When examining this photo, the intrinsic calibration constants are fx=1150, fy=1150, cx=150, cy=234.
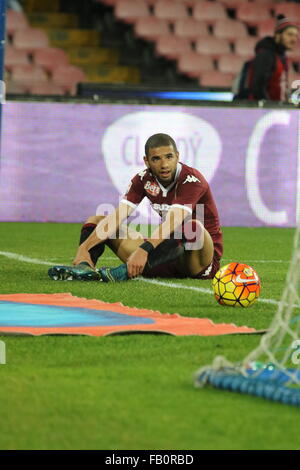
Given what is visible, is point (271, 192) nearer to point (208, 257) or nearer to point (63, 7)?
point (208, 257)

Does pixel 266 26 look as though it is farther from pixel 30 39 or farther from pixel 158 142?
pixel 158 142

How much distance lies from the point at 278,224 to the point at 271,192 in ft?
1.43

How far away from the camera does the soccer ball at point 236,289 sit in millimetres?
6879

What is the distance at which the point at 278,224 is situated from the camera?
46.4 feet

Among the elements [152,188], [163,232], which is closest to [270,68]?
[152,188]

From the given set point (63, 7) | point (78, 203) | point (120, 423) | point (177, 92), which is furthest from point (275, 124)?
point (120, 423)

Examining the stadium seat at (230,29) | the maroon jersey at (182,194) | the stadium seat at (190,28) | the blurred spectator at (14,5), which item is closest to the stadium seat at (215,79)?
the stadium seat at (190,28)

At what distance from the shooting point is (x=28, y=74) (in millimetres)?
18672

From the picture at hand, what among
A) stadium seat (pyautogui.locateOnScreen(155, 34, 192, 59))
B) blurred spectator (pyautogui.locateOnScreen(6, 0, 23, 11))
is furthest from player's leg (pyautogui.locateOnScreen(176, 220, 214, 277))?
blurred spectator (pyautogui.locateOnScreen(6, 0, 23, 11))

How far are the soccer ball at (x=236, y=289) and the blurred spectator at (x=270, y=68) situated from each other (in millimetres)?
7009

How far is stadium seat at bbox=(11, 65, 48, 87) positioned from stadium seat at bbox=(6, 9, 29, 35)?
0.71 meters

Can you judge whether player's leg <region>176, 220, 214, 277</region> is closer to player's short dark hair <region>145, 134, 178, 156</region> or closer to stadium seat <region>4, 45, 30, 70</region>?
player's short dark hair <region>145, 134, 178, 156</region>

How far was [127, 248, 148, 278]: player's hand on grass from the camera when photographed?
7.61 metres

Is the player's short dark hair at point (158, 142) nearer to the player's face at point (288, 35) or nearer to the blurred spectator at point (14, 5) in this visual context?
the player's face at point (288, 35)
